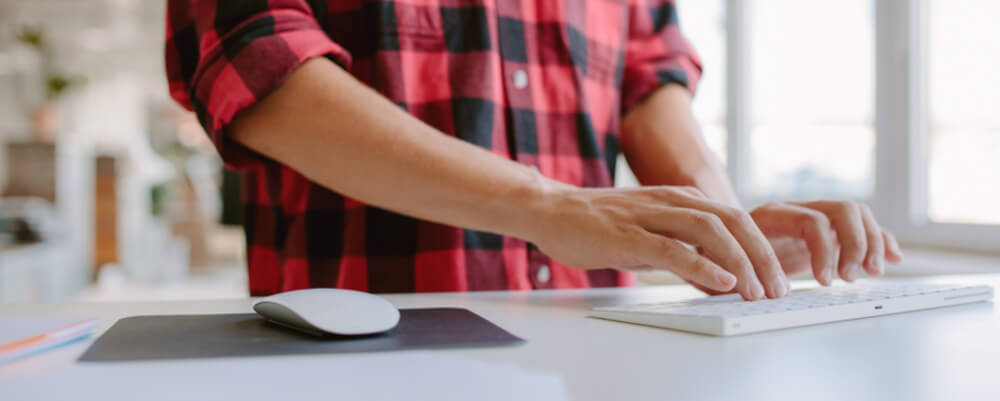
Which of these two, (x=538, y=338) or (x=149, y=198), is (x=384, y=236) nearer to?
(x=538, y=338)

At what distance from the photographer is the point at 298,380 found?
1.17ft

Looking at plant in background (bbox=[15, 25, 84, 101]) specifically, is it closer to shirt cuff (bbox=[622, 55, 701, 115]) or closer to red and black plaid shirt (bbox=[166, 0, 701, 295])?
red and black plaid shirt (bbox=[166, 0, 701, 295])

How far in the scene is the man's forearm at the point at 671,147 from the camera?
0.99 m

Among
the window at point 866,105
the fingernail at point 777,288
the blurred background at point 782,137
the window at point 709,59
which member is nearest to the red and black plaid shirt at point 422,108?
the fingernail at point 777,288

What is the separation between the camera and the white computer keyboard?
50 cm

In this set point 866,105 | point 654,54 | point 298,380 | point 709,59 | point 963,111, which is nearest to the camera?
point 298,380

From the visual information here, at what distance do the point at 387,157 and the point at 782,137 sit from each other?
9.09ft

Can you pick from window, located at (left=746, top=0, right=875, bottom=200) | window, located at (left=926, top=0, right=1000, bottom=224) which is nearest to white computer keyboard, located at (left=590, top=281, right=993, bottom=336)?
window, located at (left=926, top=0, right=1000, bottom=224)

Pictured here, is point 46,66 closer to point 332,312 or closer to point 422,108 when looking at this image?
point 422,108

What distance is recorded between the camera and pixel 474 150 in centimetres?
71

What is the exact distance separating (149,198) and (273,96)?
7415 mm

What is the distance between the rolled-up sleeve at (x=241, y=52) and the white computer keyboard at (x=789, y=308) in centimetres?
37

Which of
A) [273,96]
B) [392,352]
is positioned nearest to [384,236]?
[273,96]

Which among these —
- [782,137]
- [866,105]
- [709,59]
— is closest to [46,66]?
[709,59]
